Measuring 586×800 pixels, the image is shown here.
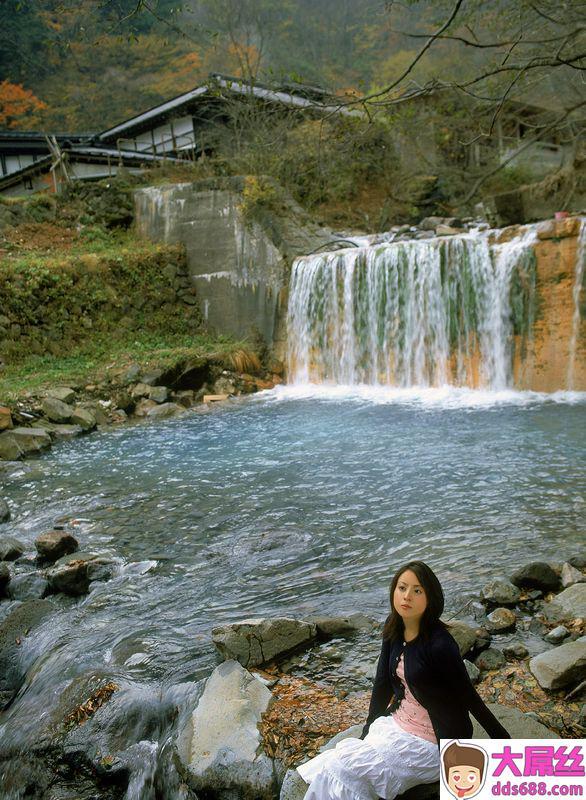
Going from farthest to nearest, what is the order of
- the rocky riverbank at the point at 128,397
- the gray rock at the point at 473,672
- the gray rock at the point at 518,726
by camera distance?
the rocky riverbank at the point at 128,397, the gray rock at the point at 473,672, the gray rock at the point at 518,726

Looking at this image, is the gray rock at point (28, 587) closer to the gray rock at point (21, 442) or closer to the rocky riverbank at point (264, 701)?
the rocky riverbank at point (264, 701)

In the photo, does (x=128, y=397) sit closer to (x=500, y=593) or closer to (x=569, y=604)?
(x=500, y=593)

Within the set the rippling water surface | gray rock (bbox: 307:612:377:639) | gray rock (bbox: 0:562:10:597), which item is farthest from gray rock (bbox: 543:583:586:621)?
gray rock (bbox: 0:562:10:597)

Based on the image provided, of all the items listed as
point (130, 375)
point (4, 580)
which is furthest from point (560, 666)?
point (130, 375)

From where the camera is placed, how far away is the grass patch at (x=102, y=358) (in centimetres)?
1210

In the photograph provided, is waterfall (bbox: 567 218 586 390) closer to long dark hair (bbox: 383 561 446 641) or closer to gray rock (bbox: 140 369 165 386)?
gray rock (bbox: 140 369 165 386)

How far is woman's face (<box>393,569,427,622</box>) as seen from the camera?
2.28 m

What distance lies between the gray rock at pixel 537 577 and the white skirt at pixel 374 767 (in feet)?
7.13

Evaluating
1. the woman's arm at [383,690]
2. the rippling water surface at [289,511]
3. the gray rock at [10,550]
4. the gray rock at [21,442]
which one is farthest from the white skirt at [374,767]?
the gray rock at [21,442]

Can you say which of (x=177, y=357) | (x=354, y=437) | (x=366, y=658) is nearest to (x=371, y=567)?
(x=366, y=658)

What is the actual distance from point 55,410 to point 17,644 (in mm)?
7075

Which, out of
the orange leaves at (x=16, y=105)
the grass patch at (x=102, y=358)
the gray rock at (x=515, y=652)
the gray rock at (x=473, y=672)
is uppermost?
the orange leaves at (x=16, y=105)

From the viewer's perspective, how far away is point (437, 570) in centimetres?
464

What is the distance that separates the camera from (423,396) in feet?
38.1
